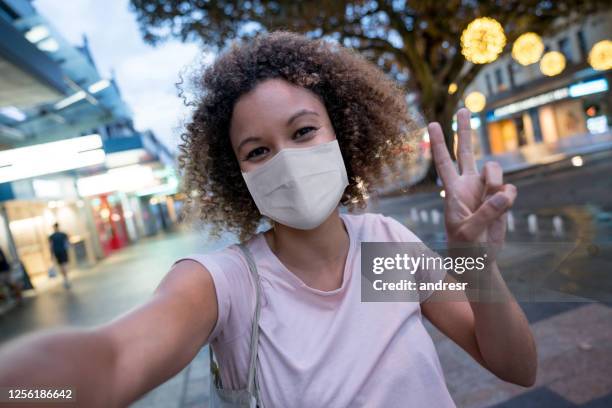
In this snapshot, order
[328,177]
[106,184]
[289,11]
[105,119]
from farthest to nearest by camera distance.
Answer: [106,184] < [105,119] < [289,11] < [328,177]

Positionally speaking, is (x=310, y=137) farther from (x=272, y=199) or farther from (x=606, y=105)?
(x=606, y=105)

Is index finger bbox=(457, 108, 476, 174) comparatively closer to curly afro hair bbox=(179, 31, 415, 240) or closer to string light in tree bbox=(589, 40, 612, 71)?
curly afro hair bbox=(179, 31, 415, 240)

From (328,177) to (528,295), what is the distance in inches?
26.5

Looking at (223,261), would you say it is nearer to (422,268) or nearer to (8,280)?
(422,268)

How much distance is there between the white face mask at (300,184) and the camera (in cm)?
135

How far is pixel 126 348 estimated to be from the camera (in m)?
0.88

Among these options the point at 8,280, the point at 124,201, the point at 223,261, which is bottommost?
the point at 8,280

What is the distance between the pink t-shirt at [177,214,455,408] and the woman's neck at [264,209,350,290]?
0.08 metres

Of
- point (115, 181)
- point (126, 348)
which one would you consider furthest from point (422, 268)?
point (115, 181)

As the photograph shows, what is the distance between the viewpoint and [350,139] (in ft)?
5.27

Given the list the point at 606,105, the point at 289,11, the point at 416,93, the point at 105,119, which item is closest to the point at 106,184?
the point at 105,119

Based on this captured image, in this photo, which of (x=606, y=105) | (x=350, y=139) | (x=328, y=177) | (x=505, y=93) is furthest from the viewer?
(x=505, y=93)

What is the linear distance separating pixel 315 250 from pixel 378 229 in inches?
8.4

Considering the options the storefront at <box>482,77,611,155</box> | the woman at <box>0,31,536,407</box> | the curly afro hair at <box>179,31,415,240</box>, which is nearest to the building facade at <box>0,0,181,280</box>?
the curly afro hair at <box>179,31,415,240</box>
